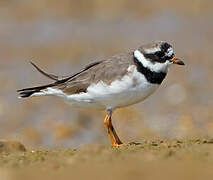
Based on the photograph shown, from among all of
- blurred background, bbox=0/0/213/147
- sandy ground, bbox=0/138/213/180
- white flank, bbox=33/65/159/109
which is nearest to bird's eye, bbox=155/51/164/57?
white flank, bbox=33/65/159/109

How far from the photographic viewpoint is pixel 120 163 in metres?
6.16

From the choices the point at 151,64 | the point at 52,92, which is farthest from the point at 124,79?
the point at 52,92

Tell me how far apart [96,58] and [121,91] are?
25.8 ft

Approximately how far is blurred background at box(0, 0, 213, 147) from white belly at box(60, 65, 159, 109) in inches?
141

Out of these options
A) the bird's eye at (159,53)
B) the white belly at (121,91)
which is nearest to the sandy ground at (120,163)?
the white belly at (121,91)

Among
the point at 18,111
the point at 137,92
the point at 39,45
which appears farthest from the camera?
the point at 39,45

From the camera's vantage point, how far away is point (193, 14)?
61.4ft

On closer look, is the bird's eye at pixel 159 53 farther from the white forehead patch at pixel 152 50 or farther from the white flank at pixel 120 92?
the white flank at pixel 120 92

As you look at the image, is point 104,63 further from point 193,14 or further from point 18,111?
point 193,14

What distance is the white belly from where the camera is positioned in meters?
7.82

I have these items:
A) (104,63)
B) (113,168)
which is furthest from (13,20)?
(113,168)

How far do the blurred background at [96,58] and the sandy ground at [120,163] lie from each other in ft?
13.5

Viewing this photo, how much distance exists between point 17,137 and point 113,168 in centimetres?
648

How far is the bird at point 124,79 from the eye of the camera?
786cm
